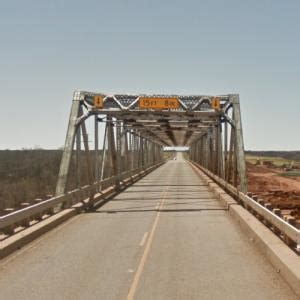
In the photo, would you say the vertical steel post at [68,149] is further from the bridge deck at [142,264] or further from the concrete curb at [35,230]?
the bridge deck at [142,264]

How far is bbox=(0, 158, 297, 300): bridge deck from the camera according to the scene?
324 inches

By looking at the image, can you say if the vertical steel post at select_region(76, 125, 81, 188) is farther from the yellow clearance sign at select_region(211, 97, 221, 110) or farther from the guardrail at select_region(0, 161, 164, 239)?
the yellow clearance sign at select_region(211, 97, 221, 110)

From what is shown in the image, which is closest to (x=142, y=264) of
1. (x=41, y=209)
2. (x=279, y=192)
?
(x=41, y=209)

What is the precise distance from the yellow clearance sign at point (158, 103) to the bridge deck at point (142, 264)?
8.47 m

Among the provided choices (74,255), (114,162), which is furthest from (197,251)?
(114,162)

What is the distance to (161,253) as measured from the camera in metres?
11.6

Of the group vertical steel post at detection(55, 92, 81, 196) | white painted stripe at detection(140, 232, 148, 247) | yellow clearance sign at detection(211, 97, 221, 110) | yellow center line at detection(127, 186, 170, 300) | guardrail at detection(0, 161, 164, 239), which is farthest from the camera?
yellow clearance sign at detection(211, 97, 221, 110)

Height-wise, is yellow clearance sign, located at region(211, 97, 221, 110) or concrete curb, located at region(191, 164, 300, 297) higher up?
yellow clearance sign, located at region(211, 97, 221, 110)

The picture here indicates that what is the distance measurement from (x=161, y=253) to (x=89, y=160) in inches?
489

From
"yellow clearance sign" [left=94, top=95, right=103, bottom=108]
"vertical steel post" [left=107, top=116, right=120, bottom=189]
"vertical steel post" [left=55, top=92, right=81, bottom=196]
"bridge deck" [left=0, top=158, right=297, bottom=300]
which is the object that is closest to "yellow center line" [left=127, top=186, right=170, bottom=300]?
"bridge deck" [left=0, top=158, right=297, bottom=300]

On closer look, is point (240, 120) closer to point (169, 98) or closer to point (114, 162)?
point (169, 98)

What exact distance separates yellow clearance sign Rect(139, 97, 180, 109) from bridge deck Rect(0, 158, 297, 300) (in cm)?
847

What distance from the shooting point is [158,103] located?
24.9m

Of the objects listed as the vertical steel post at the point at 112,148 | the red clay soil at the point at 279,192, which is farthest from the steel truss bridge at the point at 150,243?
the red clay soil at the point at 279,192
